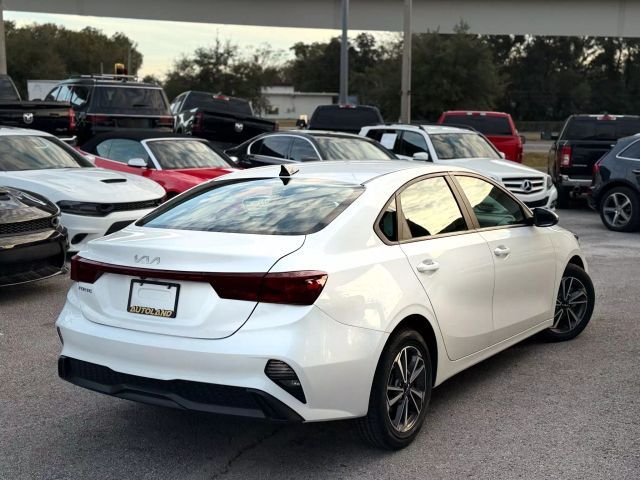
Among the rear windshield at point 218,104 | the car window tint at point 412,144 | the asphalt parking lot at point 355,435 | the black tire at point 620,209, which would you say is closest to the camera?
the asphalt parking lot at point 355,435

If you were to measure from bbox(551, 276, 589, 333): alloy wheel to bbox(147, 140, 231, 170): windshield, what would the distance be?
6668 millimetres

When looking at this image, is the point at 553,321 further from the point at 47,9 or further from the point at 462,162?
the point at 47,9

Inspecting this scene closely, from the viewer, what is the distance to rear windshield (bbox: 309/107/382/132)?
63.0ft

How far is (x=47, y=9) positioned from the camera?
2995cm

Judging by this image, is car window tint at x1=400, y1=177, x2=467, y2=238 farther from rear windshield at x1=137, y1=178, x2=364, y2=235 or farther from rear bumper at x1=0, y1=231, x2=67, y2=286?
rear bumper at x1=0, y1=231, x2=67, y2=286

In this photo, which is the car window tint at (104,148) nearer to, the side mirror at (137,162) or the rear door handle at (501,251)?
the side mirror at (137,162)

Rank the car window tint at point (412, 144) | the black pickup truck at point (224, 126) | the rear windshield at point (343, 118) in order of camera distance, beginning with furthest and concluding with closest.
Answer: the rear windshield at point (343, 118), the black pickup truck at point (224, 126), the car window tint at point (412, 144)

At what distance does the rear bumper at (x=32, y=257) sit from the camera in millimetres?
7316

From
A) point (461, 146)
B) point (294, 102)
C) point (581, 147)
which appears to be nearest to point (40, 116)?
point (461, 146)

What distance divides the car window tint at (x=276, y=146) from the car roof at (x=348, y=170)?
7.78 meters

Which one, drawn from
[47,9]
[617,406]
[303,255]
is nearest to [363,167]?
[303,255]

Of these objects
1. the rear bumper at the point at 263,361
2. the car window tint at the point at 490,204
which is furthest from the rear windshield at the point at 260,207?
the car window tint at the point at 490,204

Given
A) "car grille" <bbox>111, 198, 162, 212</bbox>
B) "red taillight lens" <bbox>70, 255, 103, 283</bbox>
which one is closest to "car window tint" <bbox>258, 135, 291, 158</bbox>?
"car grille" <bbox>111, 198, 162, 212</bbox>

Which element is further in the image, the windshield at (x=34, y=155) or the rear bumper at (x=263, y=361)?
the windshield at (x=34, y=155)
